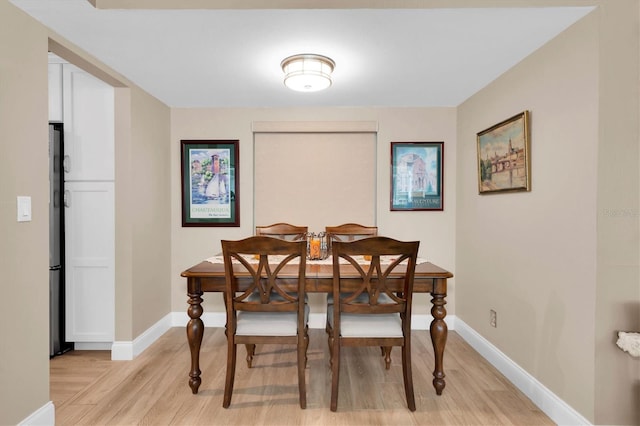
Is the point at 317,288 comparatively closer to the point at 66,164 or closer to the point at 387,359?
the point at 387,359

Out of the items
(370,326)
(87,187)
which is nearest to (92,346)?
(87,187)

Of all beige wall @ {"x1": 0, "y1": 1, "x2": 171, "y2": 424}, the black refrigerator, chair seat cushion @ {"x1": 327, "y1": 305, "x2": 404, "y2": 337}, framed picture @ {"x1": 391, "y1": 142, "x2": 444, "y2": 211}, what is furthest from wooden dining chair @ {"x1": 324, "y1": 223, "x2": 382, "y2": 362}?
the black refrigerator

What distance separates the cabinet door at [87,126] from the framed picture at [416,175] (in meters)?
2.60

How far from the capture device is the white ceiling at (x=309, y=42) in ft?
5.72

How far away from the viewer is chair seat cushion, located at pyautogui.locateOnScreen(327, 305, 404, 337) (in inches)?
76.7

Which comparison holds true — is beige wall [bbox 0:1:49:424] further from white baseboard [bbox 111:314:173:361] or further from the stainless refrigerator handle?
the stainless refrigerator handle

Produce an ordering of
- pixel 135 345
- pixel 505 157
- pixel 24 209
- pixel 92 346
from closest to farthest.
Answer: pixel 24 209 → pixel 505 157 → pixel 135 345 → pixel 92 346

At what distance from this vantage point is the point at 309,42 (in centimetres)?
203

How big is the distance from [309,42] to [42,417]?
263cm

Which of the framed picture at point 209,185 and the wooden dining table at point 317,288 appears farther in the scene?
the framed picture at point 209,185

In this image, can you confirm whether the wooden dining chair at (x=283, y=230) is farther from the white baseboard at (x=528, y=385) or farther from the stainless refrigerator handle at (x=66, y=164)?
the white baseboard at (x=528, y=385)

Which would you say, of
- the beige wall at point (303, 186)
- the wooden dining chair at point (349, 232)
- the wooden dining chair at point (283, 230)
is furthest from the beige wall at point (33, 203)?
the wooden dining chair at point (349, 232)

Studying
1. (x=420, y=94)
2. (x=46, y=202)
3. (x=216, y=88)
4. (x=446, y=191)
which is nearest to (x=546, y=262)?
(x=446, y=191)

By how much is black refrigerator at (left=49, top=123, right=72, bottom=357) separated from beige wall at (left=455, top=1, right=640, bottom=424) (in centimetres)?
351
